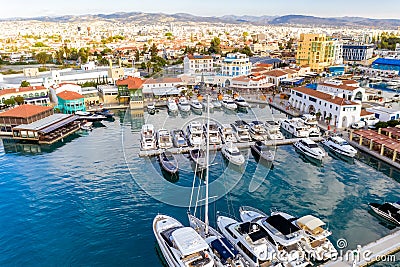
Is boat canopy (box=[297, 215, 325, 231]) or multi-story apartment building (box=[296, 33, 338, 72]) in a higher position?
multi-story apartment building (box=[296, 33, 338, 72])

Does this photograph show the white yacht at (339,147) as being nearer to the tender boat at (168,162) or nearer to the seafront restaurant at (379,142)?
the seafront restaurant at (379,142)

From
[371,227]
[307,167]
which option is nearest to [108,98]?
[307,167]

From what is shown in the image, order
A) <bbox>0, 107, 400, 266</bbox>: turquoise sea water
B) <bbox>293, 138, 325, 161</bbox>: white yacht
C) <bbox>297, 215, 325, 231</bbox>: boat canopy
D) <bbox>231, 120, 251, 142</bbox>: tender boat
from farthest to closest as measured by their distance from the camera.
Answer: <bbox>231, 120, 251, 142</bbox>: tender boat → <bbox>293, 138, 325, 161</bbox>: white yacht → <bbox>0, 107, 400, 266</bbox>: turquoise sea water → <bbox>297, 215, 325, 231</bbox>: boat canopy

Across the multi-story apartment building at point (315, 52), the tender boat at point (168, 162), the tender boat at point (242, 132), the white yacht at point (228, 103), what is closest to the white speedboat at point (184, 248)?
the tender boat at point (168, 162)

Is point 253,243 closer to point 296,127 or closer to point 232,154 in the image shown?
point 232,154

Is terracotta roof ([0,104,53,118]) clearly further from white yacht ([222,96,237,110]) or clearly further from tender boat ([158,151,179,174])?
white yacht ([222,96,237,110])

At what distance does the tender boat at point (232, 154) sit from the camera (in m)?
17.3

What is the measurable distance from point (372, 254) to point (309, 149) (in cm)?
909

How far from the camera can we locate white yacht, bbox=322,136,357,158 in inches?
717

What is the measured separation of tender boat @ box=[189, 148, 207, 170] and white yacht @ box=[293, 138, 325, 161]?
5903 mm

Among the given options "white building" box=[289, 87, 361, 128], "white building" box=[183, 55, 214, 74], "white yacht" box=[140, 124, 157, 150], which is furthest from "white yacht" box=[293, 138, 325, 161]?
"white building" box=[183, 55, 214, 74]

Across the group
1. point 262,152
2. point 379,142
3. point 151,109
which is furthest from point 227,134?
point 151,109

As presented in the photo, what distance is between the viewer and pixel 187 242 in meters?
9.29

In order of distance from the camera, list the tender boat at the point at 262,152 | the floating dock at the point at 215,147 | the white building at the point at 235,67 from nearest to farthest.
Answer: the tender boat at the point at 262,152, the floating dock at the point at 215,147, the white building at the point at 235,67
